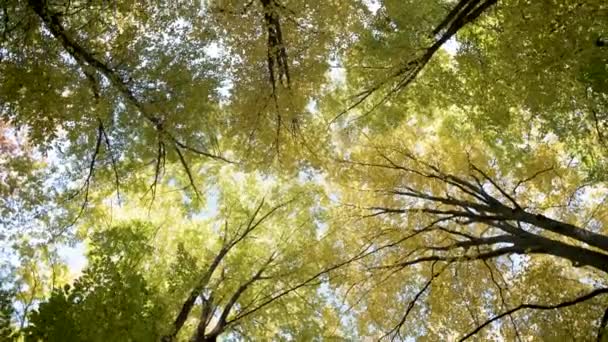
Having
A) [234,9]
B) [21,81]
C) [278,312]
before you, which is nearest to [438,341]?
[278,312]

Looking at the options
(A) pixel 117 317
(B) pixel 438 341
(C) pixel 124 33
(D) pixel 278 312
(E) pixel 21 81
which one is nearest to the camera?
(A) pixel 117 317

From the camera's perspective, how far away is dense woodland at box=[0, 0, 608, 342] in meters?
5.20

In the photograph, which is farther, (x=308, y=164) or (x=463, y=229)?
(x=463, y=229)

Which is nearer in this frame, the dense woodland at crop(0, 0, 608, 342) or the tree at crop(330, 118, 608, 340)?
the dense woodland at crop(0, 0, 608, 342)

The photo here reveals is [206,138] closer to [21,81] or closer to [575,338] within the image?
[21,81]

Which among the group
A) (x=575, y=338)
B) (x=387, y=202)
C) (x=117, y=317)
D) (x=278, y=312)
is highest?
(x=387, y=202)

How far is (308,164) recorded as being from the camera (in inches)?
300

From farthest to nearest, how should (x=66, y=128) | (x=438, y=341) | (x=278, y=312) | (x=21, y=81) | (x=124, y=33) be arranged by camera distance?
(x=278, y=312)
(x=438, y=341)
(x=124, y=33)
(x=66, y=128)
(x=21, y=81)

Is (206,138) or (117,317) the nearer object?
(117,317)

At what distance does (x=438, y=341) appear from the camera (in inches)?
269

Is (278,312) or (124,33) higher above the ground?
(124,33)

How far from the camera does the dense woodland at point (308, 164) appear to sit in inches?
205

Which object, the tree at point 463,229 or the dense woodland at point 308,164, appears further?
the tree at point 463,229

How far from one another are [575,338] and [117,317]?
15.4 ft
